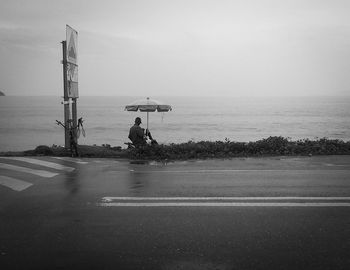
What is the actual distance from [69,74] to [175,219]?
10849 mm

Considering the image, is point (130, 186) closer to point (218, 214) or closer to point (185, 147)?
point (218, 214)

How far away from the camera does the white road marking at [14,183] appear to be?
8.80m

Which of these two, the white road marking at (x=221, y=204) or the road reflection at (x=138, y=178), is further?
the road reflection at (x=138, y=178)

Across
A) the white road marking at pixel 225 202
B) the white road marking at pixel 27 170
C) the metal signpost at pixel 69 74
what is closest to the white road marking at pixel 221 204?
the white road marking at pixel 225 202

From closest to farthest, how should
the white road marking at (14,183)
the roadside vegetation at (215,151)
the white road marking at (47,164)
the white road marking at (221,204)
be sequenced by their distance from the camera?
the white road marking at (221,204), the white road marking at (14,183), the white road marking at (47,164), the roadside vegetation at (215,151)

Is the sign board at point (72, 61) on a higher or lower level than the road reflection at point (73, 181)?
higher

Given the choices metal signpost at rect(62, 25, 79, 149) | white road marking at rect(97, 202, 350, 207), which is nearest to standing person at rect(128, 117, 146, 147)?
metal signpost at rect(62, 25, 79, 149)

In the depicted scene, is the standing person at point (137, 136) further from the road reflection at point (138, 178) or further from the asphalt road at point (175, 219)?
the asphalt road at point (175, 219)

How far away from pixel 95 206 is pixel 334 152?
10.2 m

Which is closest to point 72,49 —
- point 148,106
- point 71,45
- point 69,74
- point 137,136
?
point 71,45

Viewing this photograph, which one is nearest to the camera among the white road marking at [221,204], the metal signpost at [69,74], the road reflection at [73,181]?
the white road marking at [221,204]

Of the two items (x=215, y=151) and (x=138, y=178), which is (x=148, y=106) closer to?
(x=215, y=151)

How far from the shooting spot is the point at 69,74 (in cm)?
1577

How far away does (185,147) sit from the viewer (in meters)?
14.8
